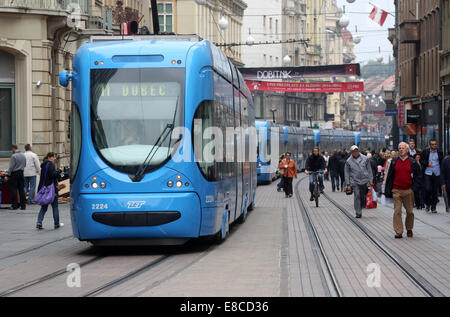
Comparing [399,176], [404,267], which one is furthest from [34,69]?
[404,267]

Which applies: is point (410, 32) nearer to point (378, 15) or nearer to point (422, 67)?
point (422, 67)

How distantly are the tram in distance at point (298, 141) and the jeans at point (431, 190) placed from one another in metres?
19.7

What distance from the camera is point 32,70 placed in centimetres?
3173

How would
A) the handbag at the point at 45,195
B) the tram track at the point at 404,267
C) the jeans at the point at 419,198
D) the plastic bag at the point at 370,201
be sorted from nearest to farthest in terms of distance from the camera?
the tram track at the point at 404,267 < the handbag at the point at 45,195 < the plastic bag at the point at 370,201 < the jeans at the point at 419,198

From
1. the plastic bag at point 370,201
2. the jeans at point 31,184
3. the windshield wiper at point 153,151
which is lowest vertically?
the plastic bag at point 370,201

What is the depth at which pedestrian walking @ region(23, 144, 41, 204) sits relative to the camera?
28422 mm

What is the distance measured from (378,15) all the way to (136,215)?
36121mm

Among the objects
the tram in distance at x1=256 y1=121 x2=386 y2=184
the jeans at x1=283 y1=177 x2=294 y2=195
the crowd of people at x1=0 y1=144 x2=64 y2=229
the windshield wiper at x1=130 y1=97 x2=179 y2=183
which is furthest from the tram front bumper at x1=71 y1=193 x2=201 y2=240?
the tram in distance at x1=256 y1=121 x2=386 y2=184

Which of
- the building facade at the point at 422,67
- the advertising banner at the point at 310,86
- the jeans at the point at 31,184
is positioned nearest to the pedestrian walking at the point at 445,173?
the jeans at the point at 31,184

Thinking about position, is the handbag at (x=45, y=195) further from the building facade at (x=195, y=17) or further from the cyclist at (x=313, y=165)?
the building facade at (x=195, y=17)

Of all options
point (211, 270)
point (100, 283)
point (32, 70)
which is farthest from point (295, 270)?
point (32, 70)

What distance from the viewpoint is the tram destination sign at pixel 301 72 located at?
6012 centimetres

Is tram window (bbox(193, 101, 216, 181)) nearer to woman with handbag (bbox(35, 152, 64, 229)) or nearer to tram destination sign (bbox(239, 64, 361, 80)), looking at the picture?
woman with handbag (bbox(35, 152, 64, 229))
